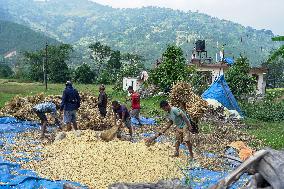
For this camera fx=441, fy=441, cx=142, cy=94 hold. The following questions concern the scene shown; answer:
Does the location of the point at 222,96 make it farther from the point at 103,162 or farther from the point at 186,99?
the point at 103,162

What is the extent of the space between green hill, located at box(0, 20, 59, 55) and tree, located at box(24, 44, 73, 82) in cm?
4446

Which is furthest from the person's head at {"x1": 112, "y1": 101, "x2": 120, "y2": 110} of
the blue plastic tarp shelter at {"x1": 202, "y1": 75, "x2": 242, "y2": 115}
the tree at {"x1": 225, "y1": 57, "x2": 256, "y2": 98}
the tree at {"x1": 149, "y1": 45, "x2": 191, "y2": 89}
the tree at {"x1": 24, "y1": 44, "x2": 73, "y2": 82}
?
the tree at {"x1": 24, "y1": 44, "x2": 73, "y2": 82}

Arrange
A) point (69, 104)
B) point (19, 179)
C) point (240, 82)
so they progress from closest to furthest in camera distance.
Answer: point (19, 179) → point (69, 104) → point (240, 82)

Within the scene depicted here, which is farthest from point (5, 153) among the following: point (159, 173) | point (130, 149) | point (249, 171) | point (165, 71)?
point (165, 71)

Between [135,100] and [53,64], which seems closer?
[135,100]

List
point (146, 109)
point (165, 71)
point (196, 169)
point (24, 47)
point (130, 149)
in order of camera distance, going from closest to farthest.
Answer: point (196, 169)
point (130, 149)
point (146, 109)
point (165, 71)
point (24, 47)

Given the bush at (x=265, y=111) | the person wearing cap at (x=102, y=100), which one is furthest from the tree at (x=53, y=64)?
the person wearing cap at (x=102, y=100)

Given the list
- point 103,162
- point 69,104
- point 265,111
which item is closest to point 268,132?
point 265,111

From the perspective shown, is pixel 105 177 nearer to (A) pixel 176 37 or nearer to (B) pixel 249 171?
(B) pixel 249 171

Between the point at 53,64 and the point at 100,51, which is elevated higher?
the point at 100,51

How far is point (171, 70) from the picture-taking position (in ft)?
79.8

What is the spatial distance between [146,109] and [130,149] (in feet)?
35.8

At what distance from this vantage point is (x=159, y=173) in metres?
8.26

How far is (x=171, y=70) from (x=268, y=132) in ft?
32.3
